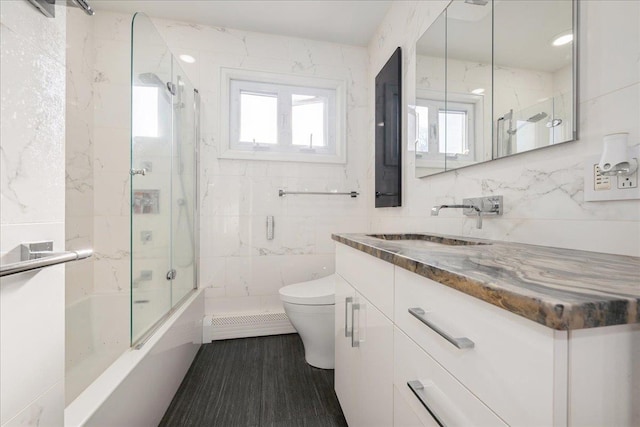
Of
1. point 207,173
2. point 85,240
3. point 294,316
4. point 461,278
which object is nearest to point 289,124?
point 207,173

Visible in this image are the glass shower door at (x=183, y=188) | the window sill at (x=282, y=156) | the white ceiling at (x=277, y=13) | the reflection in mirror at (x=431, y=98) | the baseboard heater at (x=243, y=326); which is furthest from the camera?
the window sill at (x=282, y=156)

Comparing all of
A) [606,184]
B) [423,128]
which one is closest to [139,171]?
[423,128]

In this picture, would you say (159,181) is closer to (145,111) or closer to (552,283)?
(145,111)

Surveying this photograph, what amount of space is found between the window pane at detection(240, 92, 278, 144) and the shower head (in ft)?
5.75

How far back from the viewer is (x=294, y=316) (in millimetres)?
1630

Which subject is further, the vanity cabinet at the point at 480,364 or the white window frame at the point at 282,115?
the white window frame at the point at 282,115

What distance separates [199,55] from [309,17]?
0.91 meters

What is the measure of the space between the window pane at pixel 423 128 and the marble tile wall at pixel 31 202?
5.09 ft

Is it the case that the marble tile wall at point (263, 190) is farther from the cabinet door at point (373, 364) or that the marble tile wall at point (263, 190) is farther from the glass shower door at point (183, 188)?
the cabinet door at point (373, 364)

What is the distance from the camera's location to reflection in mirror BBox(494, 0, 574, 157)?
84 cm

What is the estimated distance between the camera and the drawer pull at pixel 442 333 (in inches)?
18.0

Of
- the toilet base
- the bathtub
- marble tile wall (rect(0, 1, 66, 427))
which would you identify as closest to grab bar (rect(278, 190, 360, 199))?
the toilet base

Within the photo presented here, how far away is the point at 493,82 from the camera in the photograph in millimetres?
1119

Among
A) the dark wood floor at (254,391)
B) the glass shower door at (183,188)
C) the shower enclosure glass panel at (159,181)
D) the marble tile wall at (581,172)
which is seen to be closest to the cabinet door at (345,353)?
the dark wood floor at (254,391)
